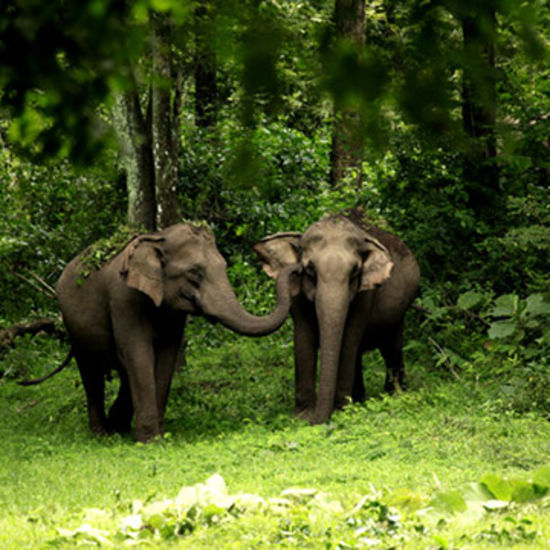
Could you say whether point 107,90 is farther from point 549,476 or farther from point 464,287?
Result: point 464,287

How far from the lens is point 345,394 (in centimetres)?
1083

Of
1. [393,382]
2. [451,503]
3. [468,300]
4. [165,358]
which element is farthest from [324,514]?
[468,300]

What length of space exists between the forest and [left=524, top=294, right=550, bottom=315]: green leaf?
0.12 ft

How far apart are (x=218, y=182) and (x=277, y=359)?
11.1 ft

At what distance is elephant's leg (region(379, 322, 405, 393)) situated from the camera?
12.2 m

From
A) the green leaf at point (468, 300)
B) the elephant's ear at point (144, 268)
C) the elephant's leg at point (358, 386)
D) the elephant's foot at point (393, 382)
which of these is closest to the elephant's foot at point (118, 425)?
the elephant's ear at point (144, 268)

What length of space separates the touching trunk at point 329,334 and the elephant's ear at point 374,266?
0.44m

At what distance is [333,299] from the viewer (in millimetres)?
10477

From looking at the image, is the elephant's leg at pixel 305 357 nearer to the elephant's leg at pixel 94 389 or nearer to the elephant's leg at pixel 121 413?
the elephant's leg at pixel 121 413

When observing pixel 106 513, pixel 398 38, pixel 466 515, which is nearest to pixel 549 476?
pixel 466 515

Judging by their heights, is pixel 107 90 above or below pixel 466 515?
above

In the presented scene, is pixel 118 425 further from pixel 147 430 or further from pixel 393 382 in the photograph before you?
pixel 393 382

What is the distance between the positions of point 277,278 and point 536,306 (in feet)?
8.40

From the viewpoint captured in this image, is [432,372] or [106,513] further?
[432,372]
